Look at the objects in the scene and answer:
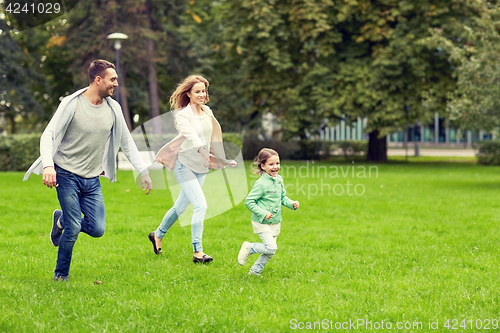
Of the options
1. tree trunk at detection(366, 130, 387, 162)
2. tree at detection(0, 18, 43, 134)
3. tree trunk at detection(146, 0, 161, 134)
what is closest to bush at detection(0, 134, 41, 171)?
tree trunk at detection(146, 0, 161, 134)

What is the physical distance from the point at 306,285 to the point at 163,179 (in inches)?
118

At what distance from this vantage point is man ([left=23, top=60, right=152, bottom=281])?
500 centimetres

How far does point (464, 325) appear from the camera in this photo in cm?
414

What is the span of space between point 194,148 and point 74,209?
1.51m

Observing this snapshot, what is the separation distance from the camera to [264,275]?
223 inches

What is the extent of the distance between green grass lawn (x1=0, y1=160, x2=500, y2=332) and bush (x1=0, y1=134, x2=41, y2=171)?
13.0m

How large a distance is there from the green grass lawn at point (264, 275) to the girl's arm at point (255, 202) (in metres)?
0.69

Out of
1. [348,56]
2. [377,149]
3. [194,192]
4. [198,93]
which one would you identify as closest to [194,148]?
[194,192]

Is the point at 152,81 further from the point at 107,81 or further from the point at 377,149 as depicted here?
the point at 107,81

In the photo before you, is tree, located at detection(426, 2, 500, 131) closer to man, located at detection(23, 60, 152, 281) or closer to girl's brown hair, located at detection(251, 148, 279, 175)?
girl's brown hair, located at detection(251, 148, 279, 175)

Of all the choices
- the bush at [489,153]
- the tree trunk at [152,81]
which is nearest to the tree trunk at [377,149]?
the bush at [489,153]

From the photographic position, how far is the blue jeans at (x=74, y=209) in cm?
504

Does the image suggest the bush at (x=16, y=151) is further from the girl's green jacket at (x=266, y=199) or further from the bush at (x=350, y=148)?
the girl's green jacket at (x=266, y=199)

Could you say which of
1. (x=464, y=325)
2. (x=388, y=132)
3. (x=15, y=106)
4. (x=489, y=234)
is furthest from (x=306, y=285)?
(x=15, y=106)
